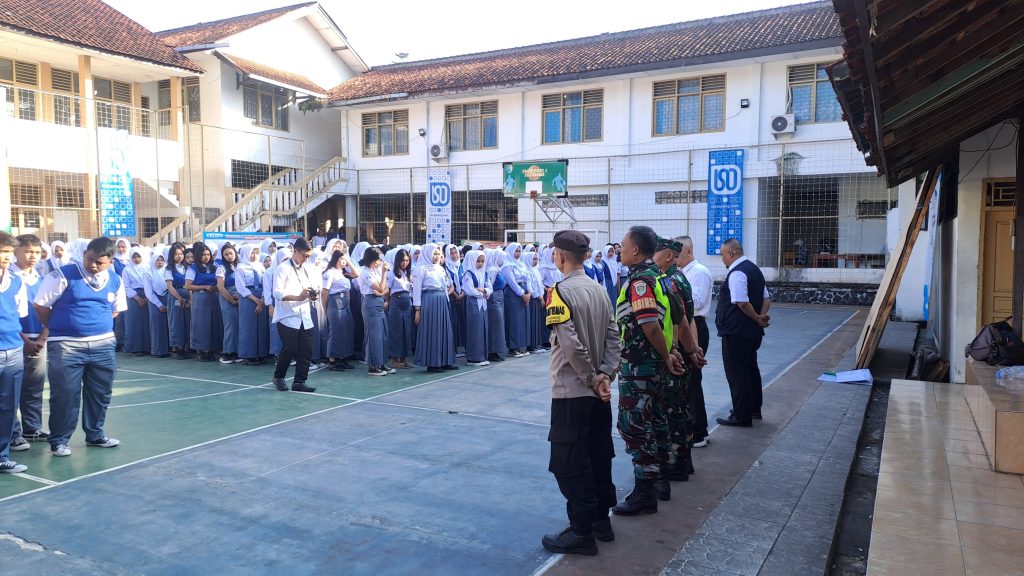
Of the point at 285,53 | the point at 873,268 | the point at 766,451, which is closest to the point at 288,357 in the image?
the point at 766,451

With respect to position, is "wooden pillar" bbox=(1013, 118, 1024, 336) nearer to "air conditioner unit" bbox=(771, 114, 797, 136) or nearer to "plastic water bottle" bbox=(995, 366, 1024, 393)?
"plastic water bottle" bbox=(995, 366, 1024, 393)

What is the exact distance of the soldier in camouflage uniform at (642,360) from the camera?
4121mm

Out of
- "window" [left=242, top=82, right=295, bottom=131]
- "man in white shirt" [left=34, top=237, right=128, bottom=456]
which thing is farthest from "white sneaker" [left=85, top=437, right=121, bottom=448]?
"window" [left=242, top=82, right=295, bottom=131]

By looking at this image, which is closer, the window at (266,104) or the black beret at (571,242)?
the black beret at (571,242)

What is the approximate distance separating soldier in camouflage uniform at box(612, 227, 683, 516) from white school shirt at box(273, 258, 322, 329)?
4318 mm

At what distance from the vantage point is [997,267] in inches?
296

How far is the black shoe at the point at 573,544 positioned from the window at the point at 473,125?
19.9m

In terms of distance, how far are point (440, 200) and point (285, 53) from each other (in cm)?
999

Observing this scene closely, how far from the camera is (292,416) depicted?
21.9ft

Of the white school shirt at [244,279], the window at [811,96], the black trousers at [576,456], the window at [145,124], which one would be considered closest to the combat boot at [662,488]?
the black trousers at [576,456]

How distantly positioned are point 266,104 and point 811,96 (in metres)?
16.9

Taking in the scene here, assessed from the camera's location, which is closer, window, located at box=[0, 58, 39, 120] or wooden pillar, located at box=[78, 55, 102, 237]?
wooden pillar, located at box=[78, 55, 102, 237]

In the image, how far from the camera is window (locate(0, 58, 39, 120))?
680 inches

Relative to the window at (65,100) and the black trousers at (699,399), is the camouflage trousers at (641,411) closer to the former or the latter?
the black trousers at (699,399)
